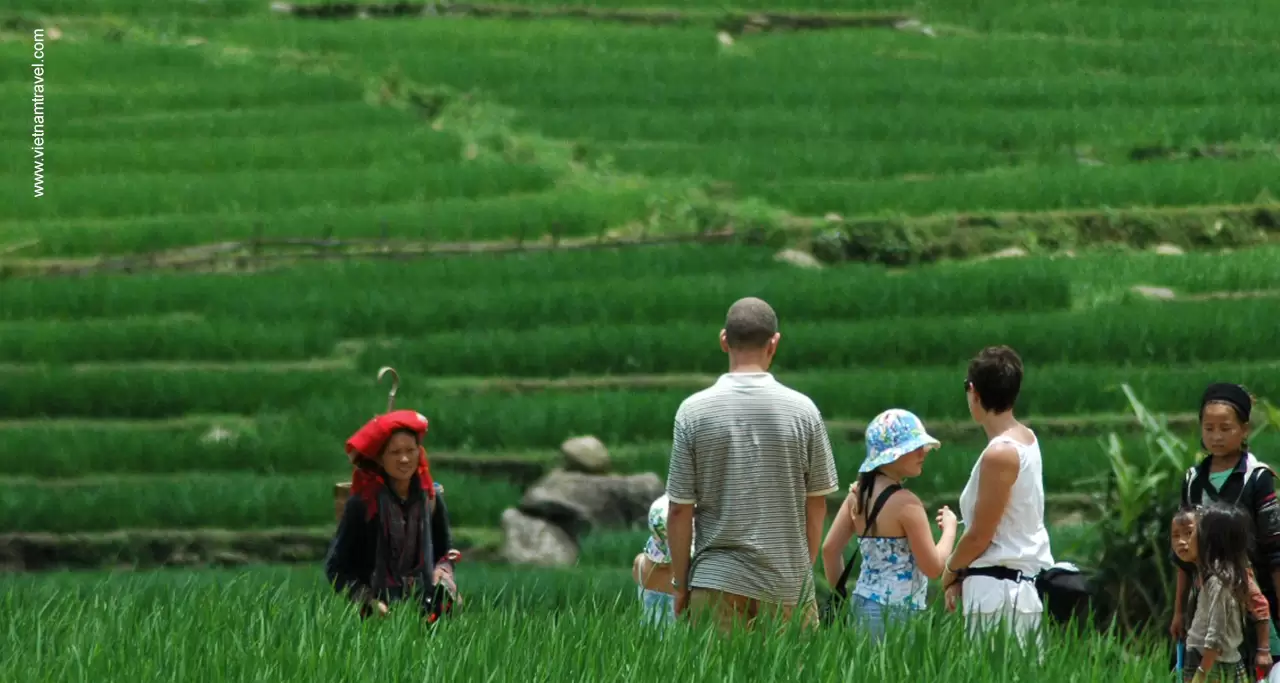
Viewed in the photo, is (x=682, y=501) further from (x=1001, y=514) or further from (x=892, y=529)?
(x=1001, y=514)

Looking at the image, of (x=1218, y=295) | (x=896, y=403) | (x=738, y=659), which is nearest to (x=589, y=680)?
(x=738, y=659)

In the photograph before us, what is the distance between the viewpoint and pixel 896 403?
45.4 ft

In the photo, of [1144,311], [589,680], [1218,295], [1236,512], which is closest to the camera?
[589,680]

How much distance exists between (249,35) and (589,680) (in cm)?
2115

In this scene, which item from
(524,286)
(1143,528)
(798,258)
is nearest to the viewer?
(1143,528)

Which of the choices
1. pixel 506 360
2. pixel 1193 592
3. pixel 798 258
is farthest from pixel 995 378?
pixel 798 258

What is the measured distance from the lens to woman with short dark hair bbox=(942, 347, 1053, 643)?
5.74 m

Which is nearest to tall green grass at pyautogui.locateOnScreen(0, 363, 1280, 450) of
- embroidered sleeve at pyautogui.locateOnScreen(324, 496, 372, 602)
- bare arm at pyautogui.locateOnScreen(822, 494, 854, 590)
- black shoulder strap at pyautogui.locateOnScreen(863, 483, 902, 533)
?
embroidered sleeve at pyautogui.locateOnScreen(324, 496, 372, 602)

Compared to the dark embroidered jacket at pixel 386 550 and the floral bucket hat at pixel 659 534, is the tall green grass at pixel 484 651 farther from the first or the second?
the floral bucket hat at pixel 659 534

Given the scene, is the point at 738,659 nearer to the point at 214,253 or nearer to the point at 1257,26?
the point at 214,253

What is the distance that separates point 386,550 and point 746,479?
1343 millimetres

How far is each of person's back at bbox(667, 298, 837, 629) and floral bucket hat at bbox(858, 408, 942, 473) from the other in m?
0.16

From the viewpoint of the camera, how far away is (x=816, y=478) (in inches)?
234

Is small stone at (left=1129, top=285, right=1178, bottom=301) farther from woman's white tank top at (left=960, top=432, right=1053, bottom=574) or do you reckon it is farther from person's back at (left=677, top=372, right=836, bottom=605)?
person's back at (left=677, top=372, right=836, bottom=605)
